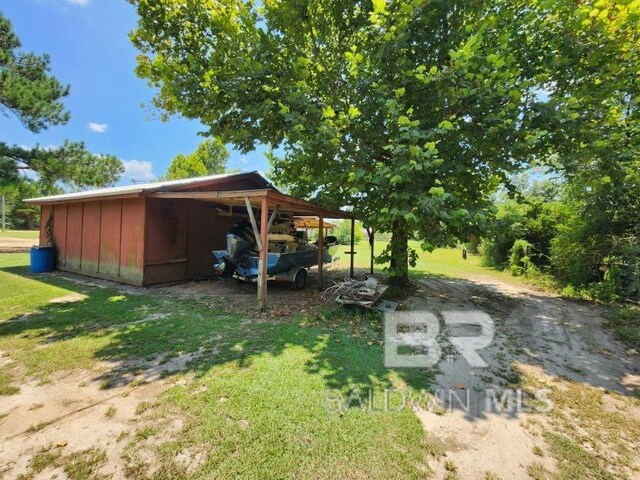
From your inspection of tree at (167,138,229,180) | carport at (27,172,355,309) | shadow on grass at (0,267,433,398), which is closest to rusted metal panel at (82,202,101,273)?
carport at (27,172,355,309)

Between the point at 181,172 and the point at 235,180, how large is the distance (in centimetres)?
2793

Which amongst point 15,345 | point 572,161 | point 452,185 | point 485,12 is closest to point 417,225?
point 452,185

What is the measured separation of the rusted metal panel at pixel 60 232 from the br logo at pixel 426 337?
39.5 ft

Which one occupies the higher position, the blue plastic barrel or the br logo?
the blue plastic barrel

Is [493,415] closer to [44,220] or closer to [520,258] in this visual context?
[520,258]

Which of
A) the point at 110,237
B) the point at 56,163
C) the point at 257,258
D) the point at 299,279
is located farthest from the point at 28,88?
the point at 299,279

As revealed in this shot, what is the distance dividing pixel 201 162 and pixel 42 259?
27230 millimetres

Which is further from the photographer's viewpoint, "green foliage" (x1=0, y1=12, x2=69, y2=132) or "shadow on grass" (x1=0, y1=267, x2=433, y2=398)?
"green foliage" (x1=0, y1=12, x2=69, y2=132)

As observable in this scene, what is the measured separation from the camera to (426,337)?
17.8 feet

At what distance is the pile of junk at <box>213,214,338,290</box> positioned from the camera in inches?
325

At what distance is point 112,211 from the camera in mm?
9430

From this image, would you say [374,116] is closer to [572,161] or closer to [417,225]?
[417,225]

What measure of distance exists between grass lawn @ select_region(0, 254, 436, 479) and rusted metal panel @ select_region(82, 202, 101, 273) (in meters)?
3.07

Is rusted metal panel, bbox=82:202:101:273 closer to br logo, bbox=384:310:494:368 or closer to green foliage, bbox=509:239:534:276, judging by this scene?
br logo, bbox=384:310:494:368
